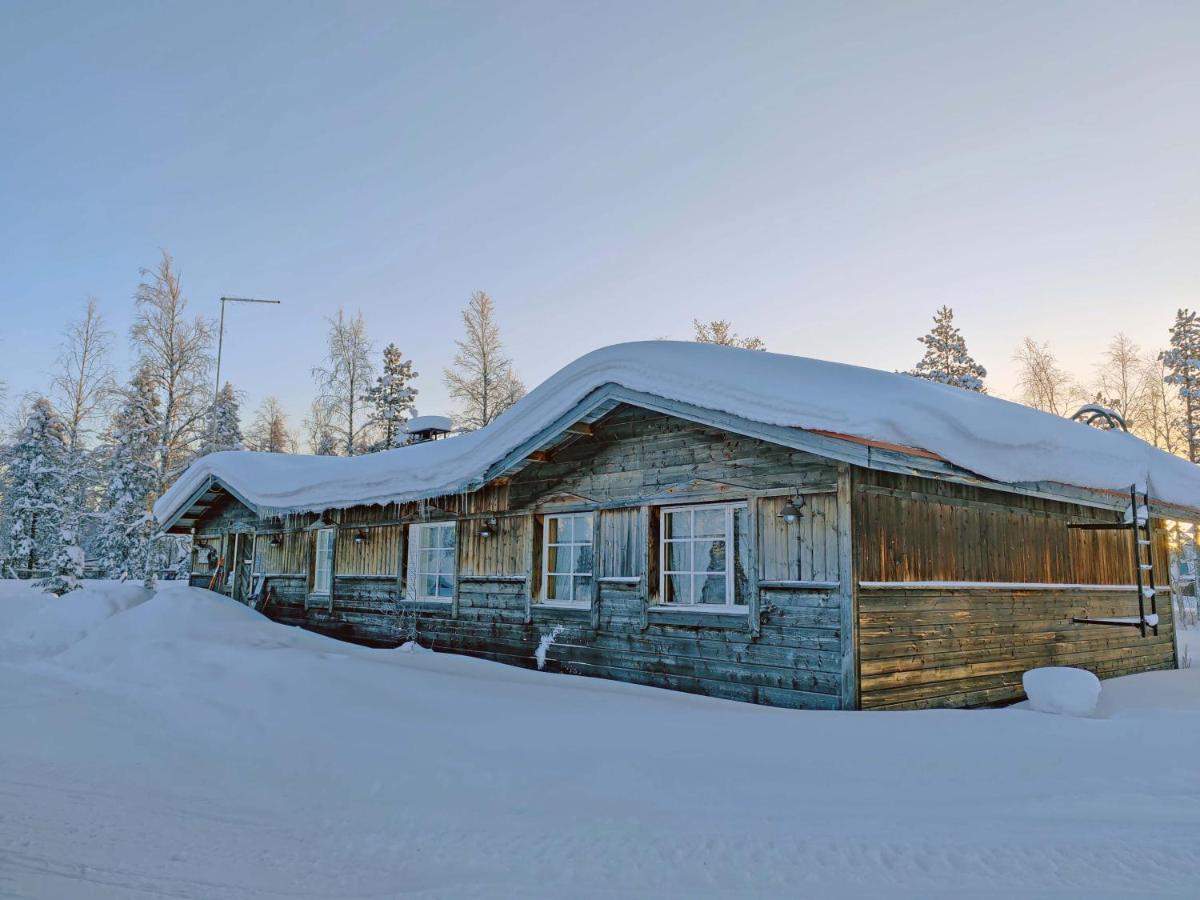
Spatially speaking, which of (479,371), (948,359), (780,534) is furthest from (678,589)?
(948,359)

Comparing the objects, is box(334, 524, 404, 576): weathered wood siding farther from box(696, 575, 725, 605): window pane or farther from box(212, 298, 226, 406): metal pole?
box(212, 298, 226, 406): metal pole

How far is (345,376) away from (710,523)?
76.0 feet

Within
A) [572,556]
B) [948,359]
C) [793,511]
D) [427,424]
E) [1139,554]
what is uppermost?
[948,359]

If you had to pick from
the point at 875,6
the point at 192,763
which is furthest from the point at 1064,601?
the point at 192,763

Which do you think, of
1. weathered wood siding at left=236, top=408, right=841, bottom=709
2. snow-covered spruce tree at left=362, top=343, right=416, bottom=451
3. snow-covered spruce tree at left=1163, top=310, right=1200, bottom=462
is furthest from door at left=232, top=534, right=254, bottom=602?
snow-covered spruce tree at left=1163, top=310, right=1200, bottom=462

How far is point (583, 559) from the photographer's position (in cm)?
959

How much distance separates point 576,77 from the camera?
526 inches

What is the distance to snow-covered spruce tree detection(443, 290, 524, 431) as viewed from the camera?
89.2ft

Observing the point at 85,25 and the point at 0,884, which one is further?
the point at 85,25

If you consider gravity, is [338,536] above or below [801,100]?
below

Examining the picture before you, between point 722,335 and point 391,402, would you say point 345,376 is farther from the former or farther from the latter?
point 722,335

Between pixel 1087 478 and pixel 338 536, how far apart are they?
1141cm

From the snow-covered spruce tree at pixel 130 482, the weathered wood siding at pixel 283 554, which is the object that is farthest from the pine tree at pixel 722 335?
the weathered wood siding at pixel 283 554

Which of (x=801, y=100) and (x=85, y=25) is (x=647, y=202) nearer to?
(x=801, y=100)
